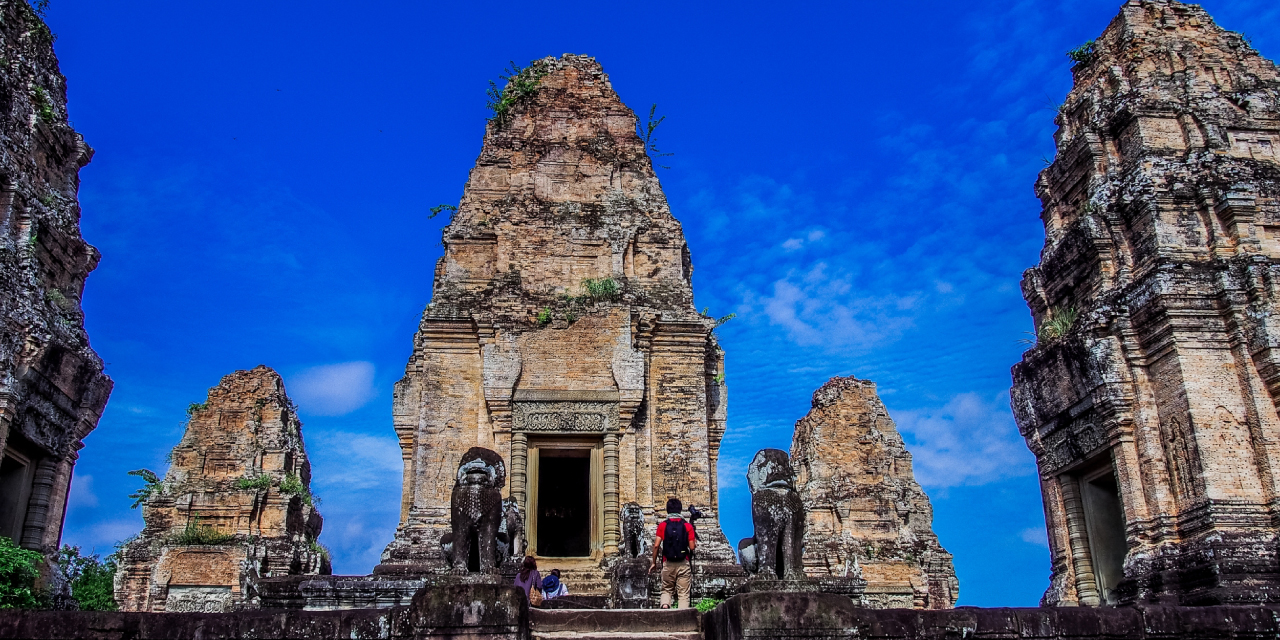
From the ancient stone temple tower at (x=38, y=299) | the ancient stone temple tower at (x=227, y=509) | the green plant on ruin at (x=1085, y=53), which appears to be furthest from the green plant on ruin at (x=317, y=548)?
the green plant on ruin at (x=1085, y=53)

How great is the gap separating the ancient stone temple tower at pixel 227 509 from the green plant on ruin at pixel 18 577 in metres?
9.05

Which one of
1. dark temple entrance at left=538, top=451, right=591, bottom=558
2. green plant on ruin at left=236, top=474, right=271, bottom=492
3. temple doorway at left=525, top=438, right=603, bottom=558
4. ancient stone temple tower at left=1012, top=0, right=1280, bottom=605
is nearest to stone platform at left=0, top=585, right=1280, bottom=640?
ancient stone temple tower at left=1012, top=0, right=1280, bottom=605

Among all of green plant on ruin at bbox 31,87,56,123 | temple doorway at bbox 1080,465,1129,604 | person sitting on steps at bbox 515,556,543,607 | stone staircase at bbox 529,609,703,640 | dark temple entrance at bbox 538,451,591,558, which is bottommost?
stone staircase at bbox 529,609,703,640

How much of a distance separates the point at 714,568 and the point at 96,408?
9321mm

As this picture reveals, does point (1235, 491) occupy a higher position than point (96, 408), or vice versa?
point (96, 408)

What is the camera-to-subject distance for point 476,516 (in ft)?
32.9

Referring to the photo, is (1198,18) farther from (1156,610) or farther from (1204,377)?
(1156,610)

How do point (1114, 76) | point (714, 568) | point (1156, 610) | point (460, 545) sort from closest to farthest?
point (1156, 610) → point (460, 545) → point (714, 568) → point (1114, 76)

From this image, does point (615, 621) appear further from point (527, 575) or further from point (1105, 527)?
point (1105, 527)

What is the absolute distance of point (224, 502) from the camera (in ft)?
83.3

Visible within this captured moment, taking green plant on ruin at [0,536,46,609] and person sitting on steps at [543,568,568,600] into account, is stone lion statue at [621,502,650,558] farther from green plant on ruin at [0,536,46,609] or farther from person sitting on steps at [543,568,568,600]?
green plant on ruin at [0,536,46,609]

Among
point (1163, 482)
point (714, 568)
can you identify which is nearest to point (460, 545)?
point (714, 568)

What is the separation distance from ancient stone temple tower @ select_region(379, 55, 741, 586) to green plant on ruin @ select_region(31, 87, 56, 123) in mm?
6307

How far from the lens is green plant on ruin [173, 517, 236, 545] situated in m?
24.7
